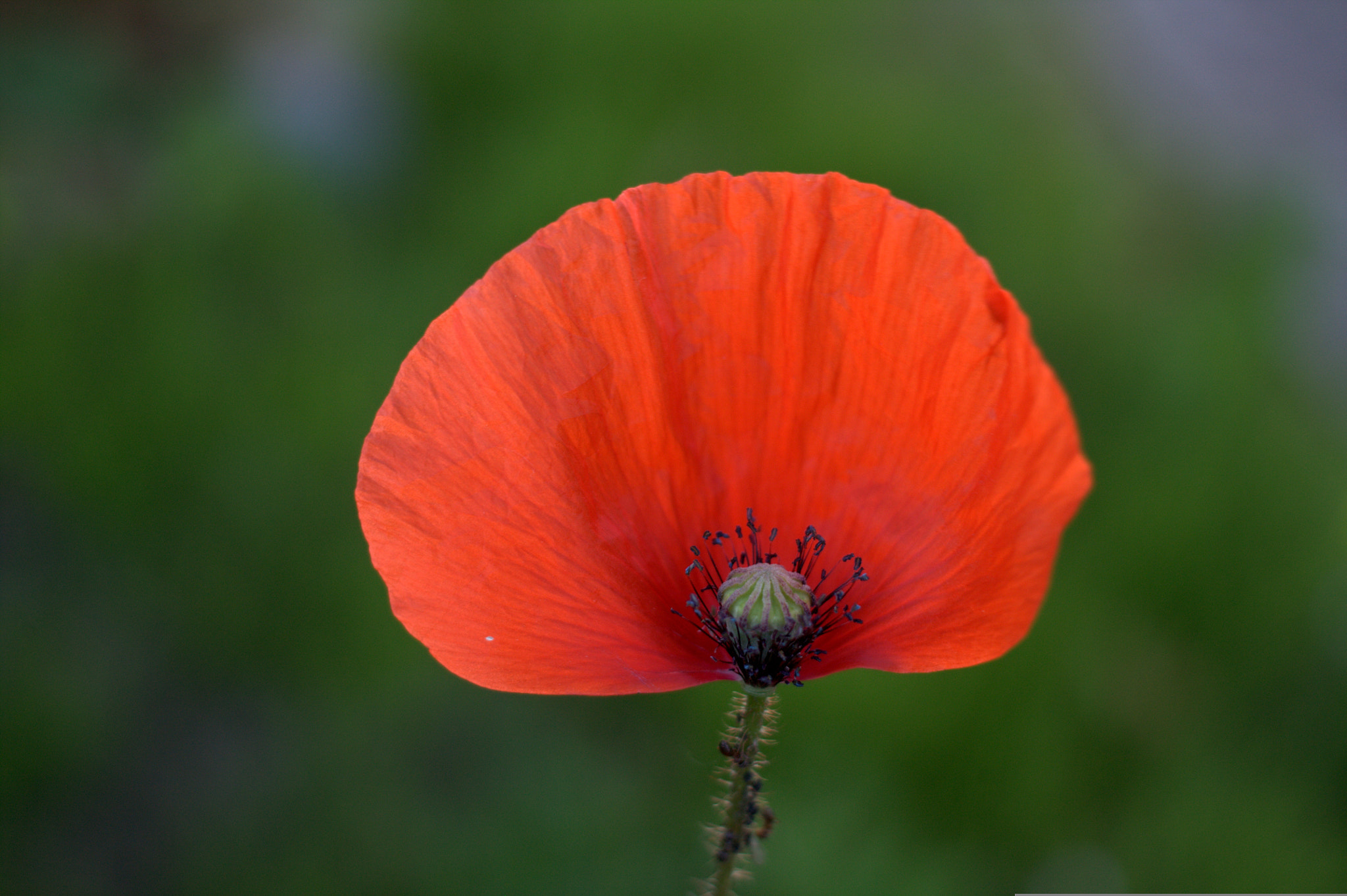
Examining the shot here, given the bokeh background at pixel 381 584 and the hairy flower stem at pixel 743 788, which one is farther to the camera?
the bokeh background at pixel 381 584

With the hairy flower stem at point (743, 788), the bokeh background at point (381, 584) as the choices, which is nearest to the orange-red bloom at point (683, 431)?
the hairy flower stem at point (743, 788)

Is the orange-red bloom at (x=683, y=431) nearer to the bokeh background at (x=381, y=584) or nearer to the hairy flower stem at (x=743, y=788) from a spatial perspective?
the hairy flower stem at (x=743, y=788)

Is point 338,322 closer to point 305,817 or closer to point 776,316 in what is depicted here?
point 305,817

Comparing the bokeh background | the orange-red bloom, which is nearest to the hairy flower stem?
the orange-red bloom

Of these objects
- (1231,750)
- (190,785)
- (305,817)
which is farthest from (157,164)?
(1231,750)

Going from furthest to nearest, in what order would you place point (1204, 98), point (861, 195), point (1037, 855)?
1. point (1204, 98)
2. point (1037, 855)
3. point (861, 195)

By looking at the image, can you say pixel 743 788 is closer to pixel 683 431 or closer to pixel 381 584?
Result: pixel 683 431

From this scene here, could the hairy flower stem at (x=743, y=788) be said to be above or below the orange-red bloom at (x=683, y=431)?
below
